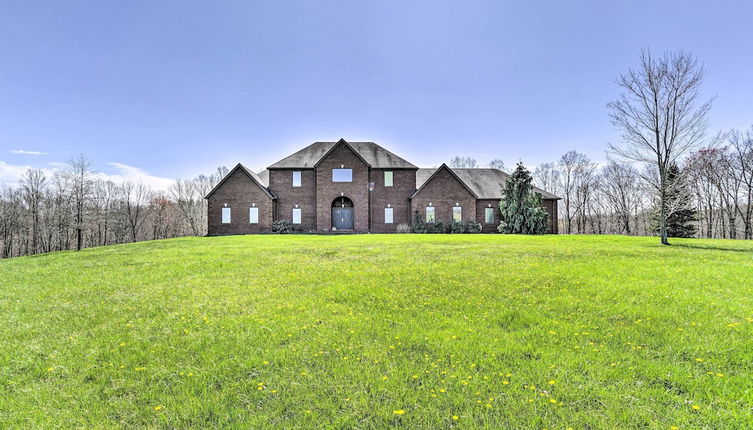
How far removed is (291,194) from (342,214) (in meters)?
4.92

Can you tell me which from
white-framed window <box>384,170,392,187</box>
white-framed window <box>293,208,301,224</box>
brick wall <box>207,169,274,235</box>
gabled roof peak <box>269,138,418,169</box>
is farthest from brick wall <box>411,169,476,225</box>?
brick wall <box>207,169,274,235</box>

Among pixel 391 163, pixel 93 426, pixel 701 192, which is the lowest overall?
pixel 93 426

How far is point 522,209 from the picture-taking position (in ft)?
99.0

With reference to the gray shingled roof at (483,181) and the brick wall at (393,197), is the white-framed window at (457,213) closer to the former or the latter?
the gray shingled roof at (483,181)

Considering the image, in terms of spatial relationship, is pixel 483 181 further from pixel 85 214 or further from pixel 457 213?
pixel 85 214

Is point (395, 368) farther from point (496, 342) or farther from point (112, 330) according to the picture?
point (112, 330)

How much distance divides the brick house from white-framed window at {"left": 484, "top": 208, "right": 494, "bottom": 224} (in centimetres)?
9

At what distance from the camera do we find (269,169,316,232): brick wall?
32531 millimetres

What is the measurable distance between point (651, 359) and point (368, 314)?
4078 millimetres

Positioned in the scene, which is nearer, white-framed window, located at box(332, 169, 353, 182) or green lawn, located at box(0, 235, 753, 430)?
green lawn, located at box(0, 235, 753, 430)

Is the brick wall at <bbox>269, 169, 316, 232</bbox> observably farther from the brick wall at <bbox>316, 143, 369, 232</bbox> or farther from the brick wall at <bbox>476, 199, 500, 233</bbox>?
the brick wall at <bbox>476, 199, 500, 233</bbox>

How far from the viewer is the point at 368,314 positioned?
256 inches

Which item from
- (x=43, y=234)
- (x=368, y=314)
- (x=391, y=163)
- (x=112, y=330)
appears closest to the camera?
(x=112, y=330)

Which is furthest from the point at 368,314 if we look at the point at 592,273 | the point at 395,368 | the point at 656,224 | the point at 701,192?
the point at 701,192
